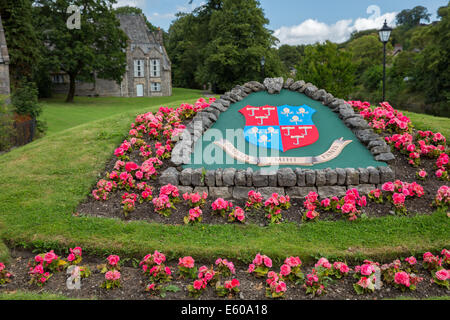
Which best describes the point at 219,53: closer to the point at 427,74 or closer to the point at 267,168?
the point at 427,74

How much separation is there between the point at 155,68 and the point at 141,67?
192 centimetres

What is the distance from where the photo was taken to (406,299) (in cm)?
464

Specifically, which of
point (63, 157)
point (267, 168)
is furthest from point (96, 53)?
point (267, 168)

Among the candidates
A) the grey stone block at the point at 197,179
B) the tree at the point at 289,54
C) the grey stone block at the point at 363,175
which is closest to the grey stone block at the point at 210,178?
the grey stone block at the point at 197,179

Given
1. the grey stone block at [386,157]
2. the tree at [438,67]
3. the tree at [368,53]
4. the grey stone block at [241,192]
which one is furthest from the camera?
the tree at [368,53]

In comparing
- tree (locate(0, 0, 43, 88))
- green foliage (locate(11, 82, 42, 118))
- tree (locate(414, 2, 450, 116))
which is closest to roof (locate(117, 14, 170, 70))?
tree (locate(414, 2, 450, 116))

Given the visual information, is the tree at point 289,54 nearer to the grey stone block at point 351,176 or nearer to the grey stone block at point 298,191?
the grey stone block at point 351,176

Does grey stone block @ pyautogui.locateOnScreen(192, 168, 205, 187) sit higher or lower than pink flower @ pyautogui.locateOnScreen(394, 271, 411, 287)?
higher

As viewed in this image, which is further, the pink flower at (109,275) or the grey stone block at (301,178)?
the grey stone block at (301,178)

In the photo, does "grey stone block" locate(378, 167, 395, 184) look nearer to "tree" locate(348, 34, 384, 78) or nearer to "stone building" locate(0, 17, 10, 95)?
"stone building" locate(0, 17, 10, 95)

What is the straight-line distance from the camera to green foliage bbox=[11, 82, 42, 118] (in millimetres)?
16644

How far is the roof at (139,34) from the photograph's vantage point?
49.8m

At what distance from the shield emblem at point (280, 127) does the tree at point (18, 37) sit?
530 inches
